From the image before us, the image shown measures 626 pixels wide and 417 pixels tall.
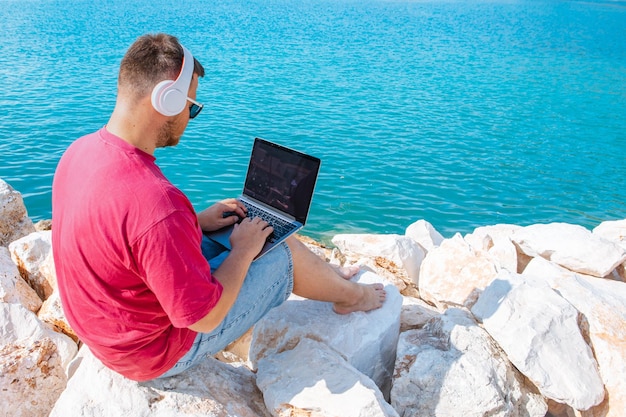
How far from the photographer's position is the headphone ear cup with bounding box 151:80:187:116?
2.42 m

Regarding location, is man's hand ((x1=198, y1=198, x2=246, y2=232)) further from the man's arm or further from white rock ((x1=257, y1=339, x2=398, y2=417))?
white rock ((x1=257, y1=339, x2=398, y2=417))

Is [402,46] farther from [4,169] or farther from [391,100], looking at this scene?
[4,169]

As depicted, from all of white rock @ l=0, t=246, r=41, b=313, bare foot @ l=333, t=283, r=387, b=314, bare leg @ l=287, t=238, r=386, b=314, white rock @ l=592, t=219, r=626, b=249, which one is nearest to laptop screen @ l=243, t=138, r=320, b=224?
bare leg @ l=287, t=238, r=386, b=314

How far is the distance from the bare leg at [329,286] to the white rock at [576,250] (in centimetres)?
217

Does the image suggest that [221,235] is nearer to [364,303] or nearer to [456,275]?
[364,303]

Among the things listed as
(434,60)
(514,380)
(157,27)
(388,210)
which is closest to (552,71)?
(434,60)

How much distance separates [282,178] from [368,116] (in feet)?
34.4

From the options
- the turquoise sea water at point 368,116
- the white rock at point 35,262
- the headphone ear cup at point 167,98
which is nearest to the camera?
the headphone ear cup at point 167,98

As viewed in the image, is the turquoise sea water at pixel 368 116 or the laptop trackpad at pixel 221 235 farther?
the turquoise sea water at pixel 368 116

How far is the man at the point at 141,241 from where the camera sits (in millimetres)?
2188

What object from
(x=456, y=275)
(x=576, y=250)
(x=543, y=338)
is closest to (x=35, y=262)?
(x=456, y=275)

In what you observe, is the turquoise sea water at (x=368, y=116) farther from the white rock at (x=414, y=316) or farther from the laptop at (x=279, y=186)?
the laptop at (x=279, y=186)

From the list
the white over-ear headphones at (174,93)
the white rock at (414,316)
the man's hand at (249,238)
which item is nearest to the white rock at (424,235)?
the white rock at (414,316)

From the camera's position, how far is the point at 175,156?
1110cm
